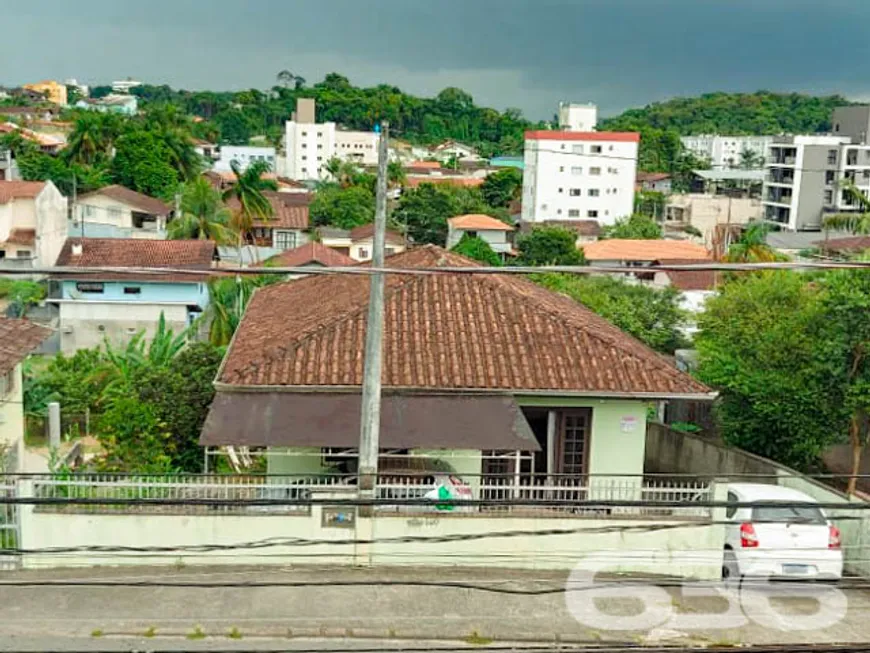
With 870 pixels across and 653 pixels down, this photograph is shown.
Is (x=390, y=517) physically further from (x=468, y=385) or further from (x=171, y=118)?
(x=171, y=118)

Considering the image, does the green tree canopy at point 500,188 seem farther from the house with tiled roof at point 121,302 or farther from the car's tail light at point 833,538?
the car's tail light at point 833,538

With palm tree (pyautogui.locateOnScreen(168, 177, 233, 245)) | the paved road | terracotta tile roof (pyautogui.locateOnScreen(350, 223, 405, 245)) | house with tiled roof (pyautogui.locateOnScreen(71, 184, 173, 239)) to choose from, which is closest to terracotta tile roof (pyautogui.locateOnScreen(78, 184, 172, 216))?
house with tiled roof (pyautogui.locateOnScreen(71, 184, 173, 239))

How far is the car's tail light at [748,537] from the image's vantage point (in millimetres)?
12867

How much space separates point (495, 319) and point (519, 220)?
2882 inches

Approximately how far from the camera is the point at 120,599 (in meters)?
11.6

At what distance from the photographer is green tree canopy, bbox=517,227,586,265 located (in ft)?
187

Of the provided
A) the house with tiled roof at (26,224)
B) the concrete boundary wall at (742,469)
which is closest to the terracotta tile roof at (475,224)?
the house with tiled roof at (26,224)

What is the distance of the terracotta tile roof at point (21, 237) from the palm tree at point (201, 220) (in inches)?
251

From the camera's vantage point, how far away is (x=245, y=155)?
120 metres

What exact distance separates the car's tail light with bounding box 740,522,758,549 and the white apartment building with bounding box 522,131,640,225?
2927 inches

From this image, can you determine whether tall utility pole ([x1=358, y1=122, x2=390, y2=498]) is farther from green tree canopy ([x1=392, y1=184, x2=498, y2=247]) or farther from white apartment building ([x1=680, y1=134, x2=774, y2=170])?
white apartment building ([x1=680, y1=134, x2=774, y2=170])

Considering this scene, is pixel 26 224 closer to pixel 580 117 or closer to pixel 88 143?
pixel 88 143

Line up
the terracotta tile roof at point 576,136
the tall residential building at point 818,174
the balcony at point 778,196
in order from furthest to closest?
the terracotta tile roof at point 576,136
the balcony at point 778,196
the tall residential building at point 818,174

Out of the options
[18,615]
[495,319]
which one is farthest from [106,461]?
[495,319]
